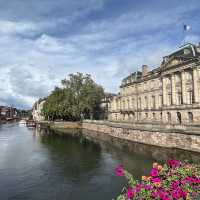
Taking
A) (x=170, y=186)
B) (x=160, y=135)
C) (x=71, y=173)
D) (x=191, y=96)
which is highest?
(x=191, y=96)

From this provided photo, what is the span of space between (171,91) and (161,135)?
16118 mm

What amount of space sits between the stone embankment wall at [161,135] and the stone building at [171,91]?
300 cm

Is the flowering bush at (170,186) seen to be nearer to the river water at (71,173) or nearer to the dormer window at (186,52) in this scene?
the river water at (71,173)

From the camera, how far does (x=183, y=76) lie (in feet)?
161

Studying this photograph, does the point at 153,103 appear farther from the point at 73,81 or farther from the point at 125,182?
the point at 125,182

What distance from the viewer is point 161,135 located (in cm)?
3888

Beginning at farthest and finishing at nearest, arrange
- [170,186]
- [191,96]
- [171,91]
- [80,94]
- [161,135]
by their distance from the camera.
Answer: [80,94], [171,91], [191,96], [161,135], [170,186]

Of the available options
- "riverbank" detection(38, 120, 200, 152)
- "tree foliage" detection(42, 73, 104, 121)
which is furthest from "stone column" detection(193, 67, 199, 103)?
"tree foliage" detection(42, 73, 104, 121)

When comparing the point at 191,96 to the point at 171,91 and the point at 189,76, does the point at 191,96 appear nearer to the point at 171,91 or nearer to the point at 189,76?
the point at 189,76

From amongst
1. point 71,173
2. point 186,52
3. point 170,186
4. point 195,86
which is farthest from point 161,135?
point 170,186

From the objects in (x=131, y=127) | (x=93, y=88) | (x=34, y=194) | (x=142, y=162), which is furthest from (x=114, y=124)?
(x=34, y=194)

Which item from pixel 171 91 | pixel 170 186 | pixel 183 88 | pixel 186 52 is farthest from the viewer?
pixel 171 91

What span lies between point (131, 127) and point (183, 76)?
45.0 ft

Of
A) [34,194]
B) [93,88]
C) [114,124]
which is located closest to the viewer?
[34,194]
